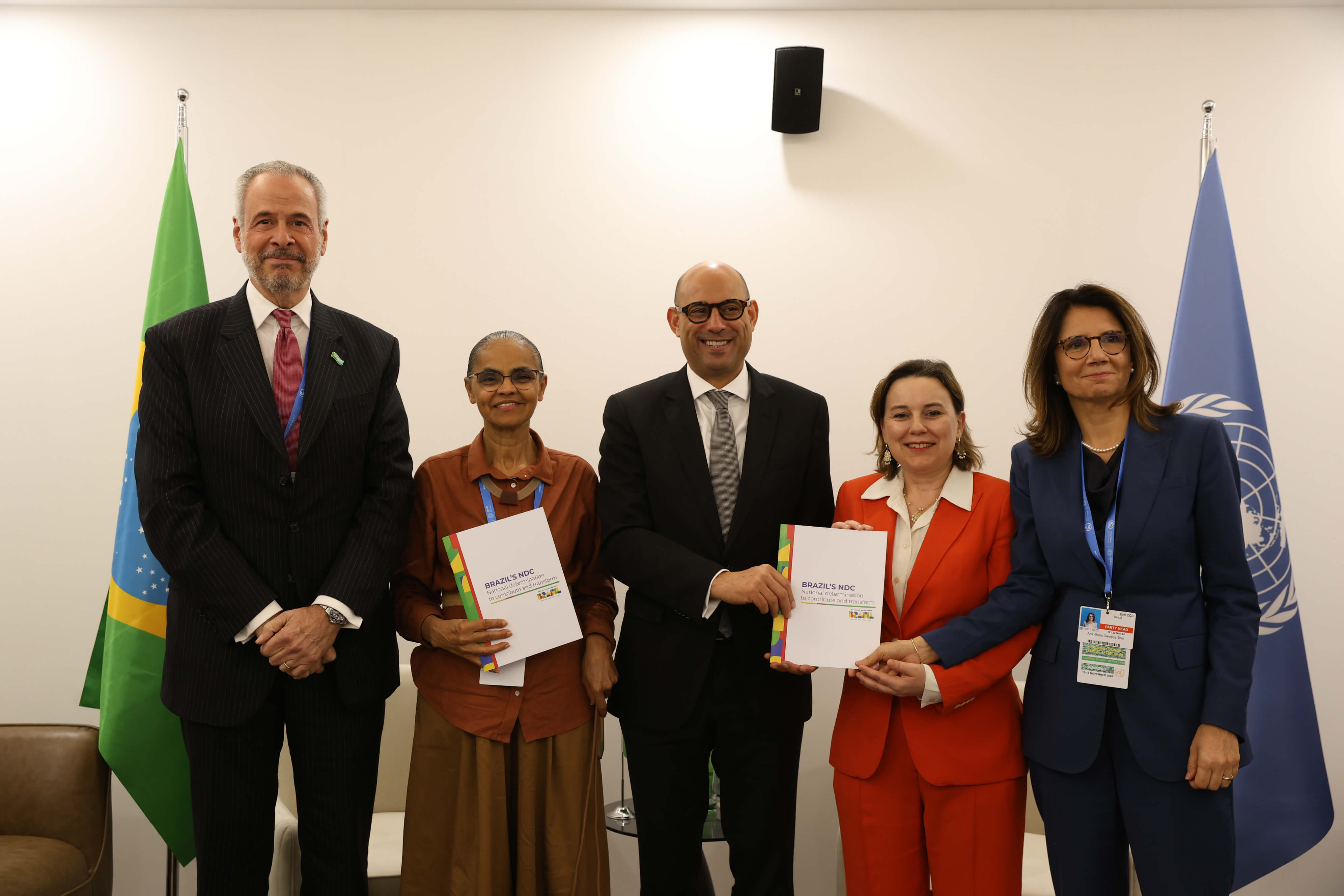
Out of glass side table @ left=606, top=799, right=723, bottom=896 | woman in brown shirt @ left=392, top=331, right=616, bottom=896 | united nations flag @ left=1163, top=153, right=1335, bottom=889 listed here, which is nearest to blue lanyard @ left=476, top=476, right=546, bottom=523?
woman in brown shirt @ left=392, top=331, right=616, bottom=896

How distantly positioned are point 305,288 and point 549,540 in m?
0.95

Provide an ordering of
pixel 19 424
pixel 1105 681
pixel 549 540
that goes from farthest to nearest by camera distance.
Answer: pixel 19 424 < pixel 549 540 < pixel 1105 681

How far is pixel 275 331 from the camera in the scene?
2359 mm

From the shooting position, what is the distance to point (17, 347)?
393 centimetres

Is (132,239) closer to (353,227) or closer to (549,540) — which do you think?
(353,227)

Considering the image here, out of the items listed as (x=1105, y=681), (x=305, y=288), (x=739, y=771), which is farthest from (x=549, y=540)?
(x=1105, y=681)

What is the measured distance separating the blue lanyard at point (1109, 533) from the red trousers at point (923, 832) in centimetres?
54

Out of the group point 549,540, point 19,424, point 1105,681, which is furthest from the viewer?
point 19,424

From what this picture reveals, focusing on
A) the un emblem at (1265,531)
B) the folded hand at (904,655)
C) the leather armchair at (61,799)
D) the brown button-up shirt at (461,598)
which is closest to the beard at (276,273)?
the brown button-up shirt at (461,598)

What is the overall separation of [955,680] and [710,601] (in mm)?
626

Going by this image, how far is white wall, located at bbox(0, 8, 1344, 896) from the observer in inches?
155

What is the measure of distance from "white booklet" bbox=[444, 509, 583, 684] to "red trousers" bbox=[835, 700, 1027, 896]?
0.86m

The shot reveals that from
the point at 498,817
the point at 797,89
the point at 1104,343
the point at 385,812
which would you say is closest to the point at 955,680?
the point at 1104,343

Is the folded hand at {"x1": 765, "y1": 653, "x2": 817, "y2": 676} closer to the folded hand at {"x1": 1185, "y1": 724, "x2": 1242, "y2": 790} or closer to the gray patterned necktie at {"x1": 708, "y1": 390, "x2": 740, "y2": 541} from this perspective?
the gray patterned necktie at {"x1": 708, "y1": 390, "x2": 740, "y2": 541}
